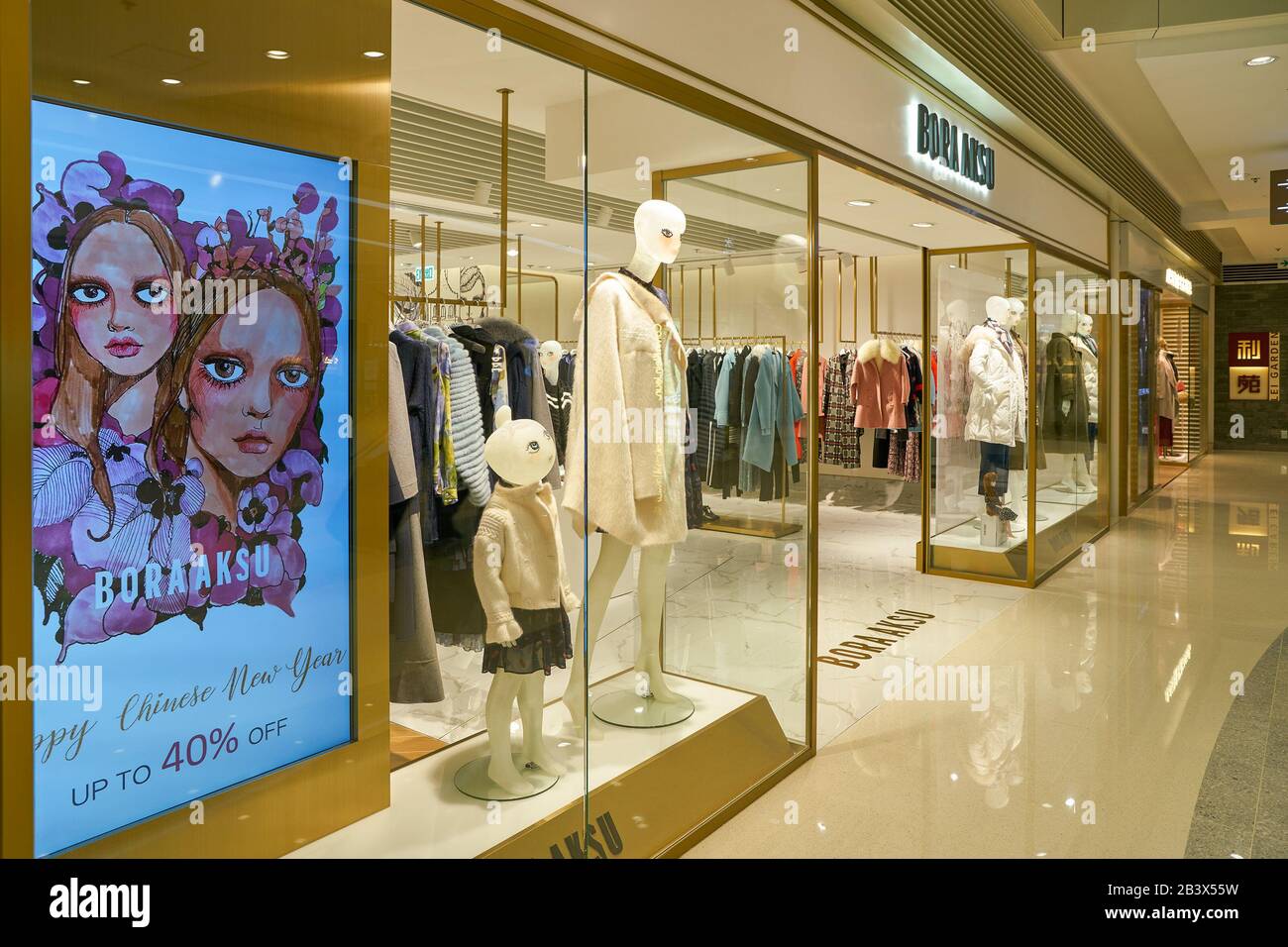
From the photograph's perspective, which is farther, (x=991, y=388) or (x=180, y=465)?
(x=991, y=388)

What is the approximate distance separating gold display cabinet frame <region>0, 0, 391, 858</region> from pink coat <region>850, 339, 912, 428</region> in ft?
22.5

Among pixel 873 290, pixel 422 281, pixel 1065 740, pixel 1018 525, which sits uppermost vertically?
pixel 873 290

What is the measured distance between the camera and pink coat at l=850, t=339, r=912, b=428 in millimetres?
8188

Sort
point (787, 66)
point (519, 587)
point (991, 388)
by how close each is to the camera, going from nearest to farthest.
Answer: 1. point (519, 587)
2. point (787, 66)
3. point (991, 388)

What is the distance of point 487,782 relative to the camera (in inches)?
81.7

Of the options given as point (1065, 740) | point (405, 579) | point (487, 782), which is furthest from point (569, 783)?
point (1065, 740)

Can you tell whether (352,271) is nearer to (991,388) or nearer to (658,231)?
(658,231)

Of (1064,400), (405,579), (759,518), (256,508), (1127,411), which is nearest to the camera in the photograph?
(256,508)

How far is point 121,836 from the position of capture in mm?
1533

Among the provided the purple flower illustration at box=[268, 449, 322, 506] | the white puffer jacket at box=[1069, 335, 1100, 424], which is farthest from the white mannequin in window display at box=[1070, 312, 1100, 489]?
the purple flower illustration at box=[268, 449, 322, 506]

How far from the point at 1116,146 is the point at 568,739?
7036 mm

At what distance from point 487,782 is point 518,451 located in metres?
0.75

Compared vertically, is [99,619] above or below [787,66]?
below
